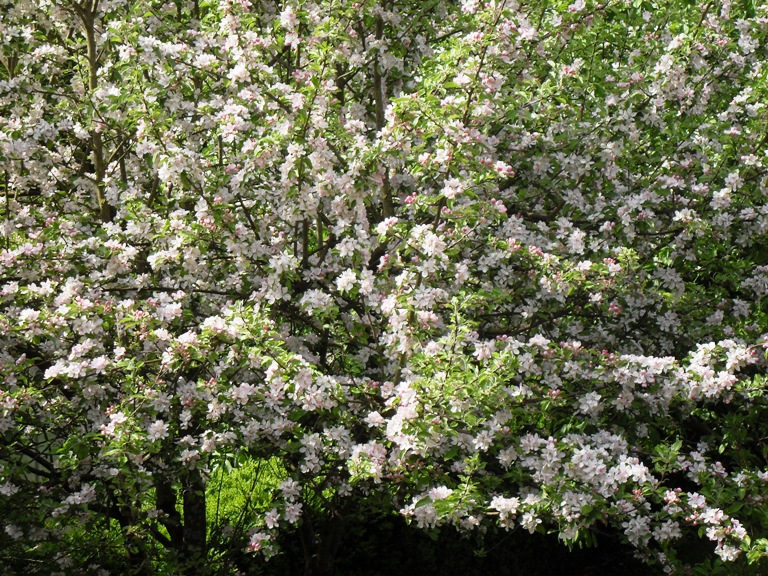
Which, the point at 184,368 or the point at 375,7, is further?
the point at 375,7

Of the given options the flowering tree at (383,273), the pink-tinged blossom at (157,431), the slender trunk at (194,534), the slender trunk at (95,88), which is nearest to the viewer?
the flowering tree at (383,273)

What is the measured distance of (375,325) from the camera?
5055 millimetres

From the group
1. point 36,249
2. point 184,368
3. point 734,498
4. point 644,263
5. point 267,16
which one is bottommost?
point 734,498

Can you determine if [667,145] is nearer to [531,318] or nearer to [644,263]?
[644,263]

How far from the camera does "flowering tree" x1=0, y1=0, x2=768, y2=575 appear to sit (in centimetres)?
422

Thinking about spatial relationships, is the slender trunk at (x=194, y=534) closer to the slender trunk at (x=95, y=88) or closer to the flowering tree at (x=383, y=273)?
the flowering tree at (x=383, y=273)

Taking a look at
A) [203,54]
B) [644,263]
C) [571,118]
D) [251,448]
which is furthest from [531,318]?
[203,54]

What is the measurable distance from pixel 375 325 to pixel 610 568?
2.94 m

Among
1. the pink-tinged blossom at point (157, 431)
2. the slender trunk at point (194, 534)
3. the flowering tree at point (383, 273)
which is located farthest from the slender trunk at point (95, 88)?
the pink-tinged blossom at point (157, 431)

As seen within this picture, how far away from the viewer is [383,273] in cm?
461

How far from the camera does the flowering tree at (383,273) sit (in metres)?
4.22

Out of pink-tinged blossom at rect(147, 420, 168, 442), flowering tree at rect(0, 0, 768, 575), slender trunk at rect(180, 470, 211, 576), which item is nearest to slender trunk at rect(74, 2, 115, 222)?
flowering tree at rect(0, 0, 768, 575)

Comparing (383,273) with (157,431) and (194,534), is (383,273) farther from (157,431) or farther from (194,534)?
(194,534)

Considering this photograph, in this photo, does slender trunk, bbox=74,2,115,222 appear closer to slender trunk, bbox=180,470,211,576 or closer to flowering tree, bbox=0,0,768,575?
flowering tree, bbox=0,0,768,575
